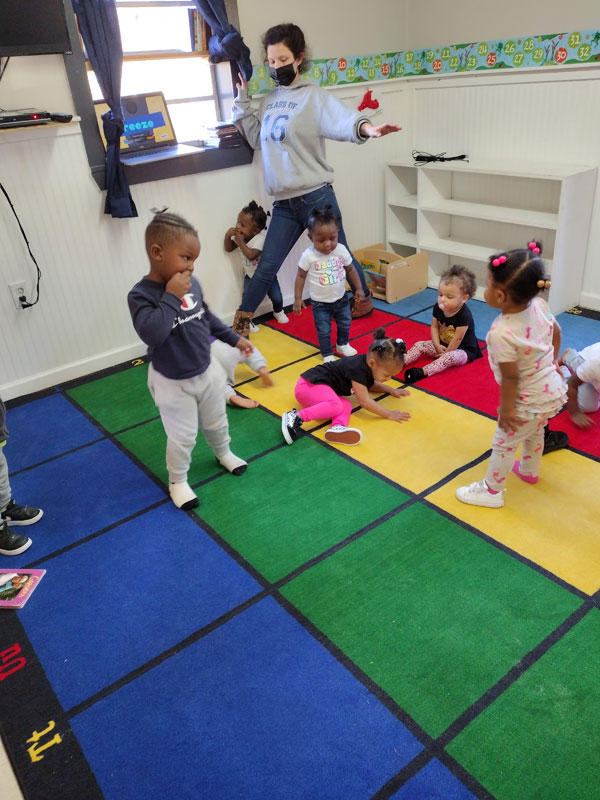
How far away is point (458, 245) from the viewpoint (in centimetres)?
403

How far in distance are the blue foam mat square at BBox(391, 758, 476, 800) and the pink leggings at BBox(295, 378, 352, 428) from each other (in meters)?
1.41

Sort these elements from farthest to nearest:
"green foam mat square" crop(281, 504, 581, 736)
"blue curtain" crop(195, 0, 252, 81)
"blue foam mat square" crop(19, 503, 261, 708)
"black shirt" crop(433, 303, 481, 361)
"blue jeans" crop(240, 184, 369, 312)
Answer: "blue jeans" crop(240, 184, 369, 312) → "blue curtain" crop(195, 0, 252, 81) → "black shirt" crop(433, 303, 481, 361) → "blue foam mat square" crop(19, 503, 261, 708) → "green foam mat square" crop(281, 504, 581, 736)

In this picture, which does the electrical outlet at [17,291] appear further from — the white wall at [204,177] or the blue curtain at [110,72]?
the blue curtain at [110,72]

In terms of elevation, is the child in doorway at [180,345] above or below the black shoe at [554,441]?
above

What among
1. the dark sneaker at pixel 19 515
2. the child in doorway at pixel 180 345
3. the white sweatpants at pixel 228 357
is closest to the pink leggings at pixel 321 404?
the white sweatpants at pixel 228 357

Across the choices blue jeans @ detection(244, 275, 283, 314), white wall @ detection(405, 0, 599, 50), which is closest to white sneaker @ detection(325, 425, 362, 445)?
blue jeans @ detection(244, 275, 283, 314)

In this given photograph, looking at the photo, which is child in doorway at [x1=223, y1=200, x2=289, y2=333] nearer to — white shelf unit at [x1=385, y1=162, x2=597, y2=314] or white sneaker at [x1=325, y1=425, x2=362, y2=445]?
white shelf unit at [x1=385, y1=162, x2=597, y2=314]

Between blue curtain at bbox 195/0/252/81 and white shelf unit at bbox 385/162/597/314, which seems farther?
white shelf unit at bbox 385/162/597/314

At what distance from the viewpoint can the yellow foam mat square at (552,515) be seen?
1853mm

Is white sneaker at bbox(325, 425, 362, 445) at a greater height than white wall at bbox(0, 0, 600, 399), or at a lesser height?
lesser

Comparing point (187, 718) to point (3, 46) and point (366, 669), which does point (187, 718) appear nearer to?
point (366, 669)

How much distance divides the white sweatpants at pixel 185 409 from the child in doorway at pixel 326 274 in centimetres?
105

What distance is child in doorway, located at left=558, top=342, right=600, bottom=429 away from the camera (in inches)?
94.3

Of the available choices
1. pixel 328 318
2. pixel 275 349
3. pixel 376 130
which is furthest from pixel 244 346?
pixel 376 130
